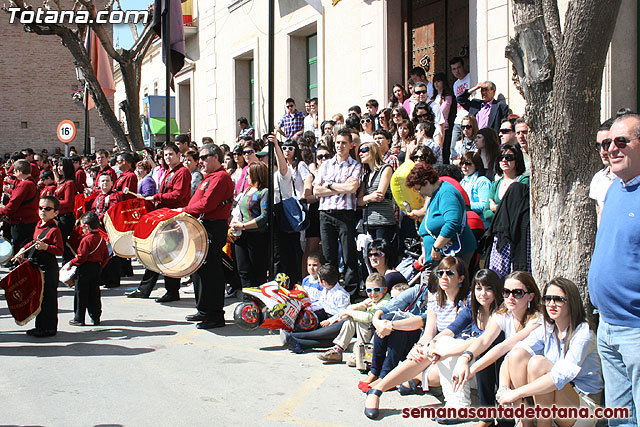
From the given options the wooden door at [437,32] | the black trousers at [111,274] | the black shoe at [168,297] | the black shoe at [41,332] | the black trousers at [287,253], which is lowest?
the black shoe at [41,332]

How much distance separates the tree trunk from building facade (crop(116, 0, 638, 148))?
4095 mm

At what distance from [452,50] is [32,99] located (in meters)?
36.0

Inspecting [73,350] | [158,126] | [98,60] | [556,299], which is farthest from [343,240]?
[158,126]

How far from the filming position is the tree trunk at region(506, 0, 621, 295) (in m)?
5.04

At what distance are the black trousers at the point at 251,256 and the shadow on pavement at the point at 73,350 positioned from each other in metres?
2.17

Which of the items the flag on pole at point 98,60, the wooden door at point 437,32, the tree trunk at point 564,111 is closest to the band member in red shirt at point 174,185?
the tree trunk at point 564,111

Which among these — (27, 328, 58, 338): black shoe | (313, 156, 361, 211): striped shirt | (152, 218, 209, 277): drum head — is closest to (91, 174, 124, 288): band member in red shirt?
(152, 218, 209, 277): drum head

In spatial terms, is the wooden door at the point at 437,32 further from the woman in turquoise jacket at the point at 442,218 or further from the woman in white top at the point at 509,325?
the woman in white top at the point at 509,325

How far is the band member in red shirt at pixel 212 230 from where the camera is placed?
777cm

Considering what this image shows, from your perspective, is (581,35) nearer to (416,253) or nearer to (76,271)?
(416,253)

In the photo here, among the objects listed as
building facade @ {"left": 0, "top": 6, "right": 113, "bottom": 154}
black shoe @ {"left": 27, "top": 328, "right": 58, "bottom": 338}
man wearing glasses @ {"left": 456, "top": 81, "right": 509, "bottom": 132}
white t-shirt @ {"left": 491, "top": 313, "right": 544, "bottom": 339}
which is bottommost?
black shoe @ {"left": 27, "top": 328, "right": 58, "bottom": 338}

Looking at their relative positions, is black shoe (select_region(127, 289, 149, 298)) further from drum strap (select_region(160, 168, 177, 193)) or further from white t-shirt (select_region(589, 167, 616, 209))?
white t-shirt (select_region(589, 167, 616, 209))

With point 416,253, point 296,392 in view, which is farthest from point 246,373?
point 416,253

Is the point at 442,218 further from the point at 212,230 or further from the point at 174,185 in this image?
the point at 174,185
